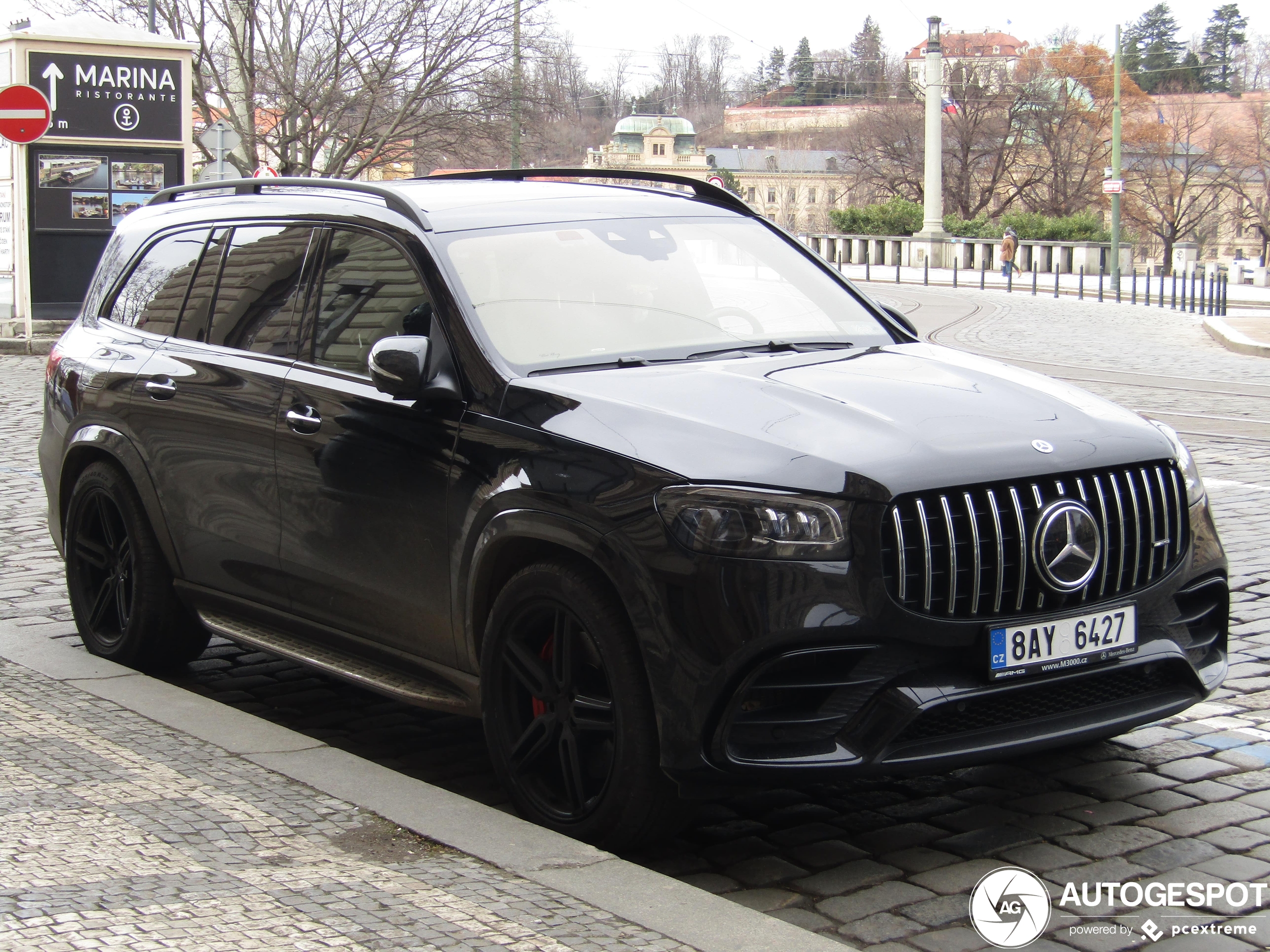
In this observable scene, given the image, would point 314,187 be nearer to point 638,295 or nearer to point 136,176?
point 638,295

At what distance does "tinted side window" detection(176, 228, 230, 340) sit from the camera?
18.8 ft

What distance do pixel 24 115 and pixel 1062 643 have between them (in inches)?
661

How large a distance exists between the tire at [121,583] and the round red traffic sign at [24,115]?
520 inches

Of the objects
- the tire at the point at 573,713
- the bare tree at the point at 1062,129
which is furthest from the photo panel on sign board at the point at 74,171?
the bare tree at the point at 1062,129

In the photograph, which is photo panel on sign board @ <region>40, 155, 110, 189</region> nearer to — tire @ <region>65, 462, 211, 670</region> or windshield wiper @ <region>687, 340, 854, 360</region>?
tire @ <region>65, 462, 211, 670</region>

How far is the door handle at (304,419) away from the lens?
193 inches

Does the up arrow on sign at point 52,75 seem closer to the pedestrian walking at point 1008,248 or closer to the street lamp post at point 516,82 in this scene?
the street lamp post at point 516,82

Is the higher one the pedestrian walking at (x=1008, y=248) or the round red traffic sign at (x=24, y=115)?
the round red traffic sign at (x=24, y=115)

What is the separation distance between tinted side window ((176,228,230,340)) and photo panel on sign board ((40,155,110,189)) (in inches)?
659

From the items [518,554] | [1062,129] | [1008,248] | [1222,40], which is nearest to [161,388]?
[518,554]

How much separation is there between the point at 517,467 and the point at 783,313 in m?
1.31

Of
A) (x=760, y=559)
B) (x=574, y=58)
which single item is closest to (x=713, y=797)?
(x=760, y=559)

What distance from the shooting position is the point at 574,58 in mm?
34250

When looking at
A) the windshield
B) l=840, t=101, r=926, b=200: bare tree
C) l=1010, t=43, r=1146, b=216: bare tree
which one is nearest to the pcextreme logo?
the windshield
